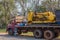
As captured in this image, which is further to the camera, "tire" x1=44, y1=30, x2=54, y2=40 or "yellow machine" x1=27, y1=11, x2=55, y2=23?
"yellow machine" x1=27, y1=11, x2=55, y2=23

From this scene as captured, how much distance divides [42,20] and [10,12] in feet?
66.1

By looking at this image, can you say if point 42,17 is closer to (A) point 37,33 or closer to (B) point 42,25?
(B) point 42,25

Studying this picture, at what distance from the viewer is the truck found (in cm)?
2083

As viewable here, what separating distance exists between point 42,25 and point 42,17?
40.2 inches

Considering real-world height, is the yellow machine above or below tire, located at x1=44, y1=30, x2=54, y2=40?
above

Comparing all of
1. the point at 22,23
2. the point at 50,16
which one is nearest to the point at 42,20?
the point at 50,16

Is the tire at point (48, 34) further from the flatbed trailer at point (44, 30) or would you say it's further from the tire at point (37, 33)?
the tire at point (37, 33)

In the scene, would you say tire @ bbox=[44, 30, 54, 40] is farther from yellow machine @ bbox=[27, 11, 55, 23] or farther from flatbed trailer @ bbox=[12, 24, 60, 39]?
yellow machine @ bbox=[27, 11, 55, 23]

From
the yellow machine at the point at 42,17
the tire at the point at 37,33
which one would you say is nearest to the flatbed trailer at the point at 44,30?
the tire at the point at 37,33

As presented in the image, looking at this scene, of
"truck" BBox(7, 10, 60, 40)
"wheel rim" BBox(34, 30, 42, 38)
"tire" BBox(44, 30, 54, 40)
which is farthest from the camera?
"wheel rim" BBox(34, 30, 42, 38)

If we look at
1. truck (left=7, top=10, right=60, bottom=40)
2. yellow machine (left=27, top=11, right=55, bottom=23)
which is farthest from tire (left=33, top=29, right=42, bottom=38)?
yellow machine (left=27, top=11, right=55, bottom=23)

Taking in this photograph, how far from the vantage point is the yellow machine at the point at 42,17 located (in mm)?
21820

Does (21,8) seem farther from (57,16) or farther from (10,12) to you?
(57,16)

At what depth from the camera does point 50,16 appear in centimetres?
2197
